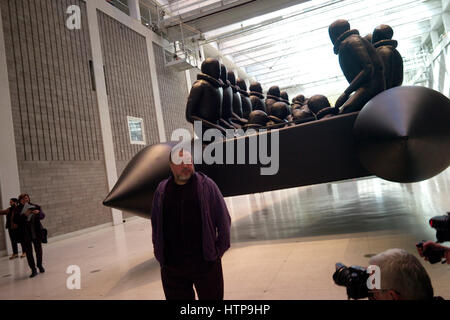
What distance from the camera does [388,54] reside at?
4.19 m

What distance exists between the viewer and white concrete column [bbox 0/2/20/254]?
712 cm

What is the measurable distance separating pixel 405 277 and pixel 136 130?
39.0ft

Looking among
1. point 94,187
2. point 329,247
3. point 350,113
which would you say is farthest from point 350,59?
point 94,187

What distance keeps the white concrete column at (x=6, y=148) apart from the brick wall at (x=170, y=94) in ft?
23.0

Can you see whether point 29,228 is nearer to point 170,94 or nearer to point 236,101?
point 236,101

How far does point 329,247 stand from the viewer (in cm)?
361

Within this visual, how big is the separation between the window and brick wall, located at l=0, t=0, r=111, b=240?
65.5 inches

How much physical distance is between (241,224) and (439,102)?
13.3 feet

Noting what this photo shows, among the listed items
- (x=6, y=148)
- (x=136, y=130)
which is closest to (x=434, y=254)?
(x=6, y=148)

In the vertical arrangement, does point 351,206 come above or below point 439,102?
below

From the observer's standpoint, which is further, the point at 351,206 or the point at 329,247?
the point at 351,206

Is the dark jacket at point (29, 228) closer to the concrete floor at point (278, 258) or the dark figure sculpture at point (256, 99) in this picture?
the concrete floor at point (278, 258)
